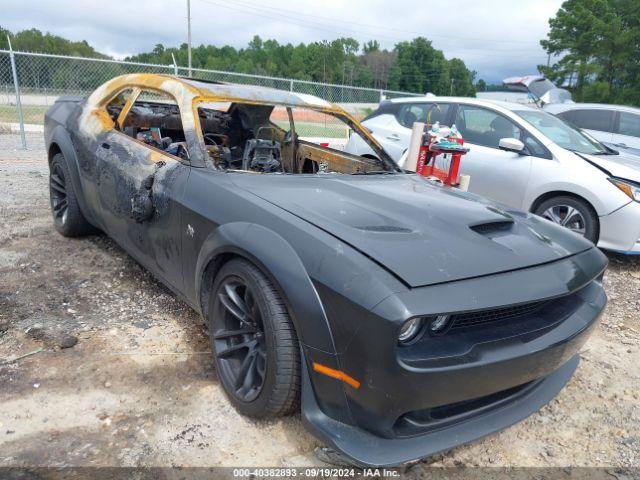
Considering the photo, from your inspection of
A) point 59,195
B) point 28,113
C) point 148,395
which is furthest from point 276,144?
point 28,113

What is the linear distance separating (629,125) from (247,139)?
7150 millimetres

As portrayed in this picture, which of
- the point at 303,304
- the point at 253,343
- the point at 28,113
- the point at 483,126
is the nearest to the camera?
the point at 303,304

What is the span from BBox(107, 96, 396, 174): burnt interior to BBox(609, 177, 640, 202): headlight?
256 centimetres

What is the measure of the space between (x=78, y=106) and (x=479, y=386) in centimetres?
379

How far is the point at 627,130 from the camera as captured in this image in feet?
26.8

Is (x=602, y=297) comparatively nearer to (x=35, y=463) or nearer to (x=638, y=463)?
(x=638, y=463)

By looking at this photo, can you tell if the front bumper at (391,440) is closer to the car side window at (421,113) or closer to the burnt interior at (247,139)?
the burnt interior at (247,139)

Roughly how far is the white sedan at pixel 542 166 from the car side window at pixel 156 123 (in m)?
1.80

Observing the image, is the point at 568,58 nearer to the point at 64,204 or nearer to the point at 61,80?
the point at 61,80

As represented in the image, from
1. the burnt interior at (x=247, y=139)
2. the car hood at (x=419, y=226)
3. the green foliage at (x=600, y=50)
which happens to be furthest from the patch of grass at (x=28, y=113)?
the green foliage at (x=600, y=50)

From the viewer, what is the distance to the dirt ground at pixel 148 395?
205 cm

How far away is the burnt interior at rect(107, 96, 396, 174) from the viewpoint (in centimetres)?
350

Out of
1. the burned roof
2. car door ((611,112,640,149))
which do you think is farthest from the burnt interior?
car door ((611,112,640,149))

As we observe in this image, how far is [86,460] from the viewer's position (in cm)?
194
